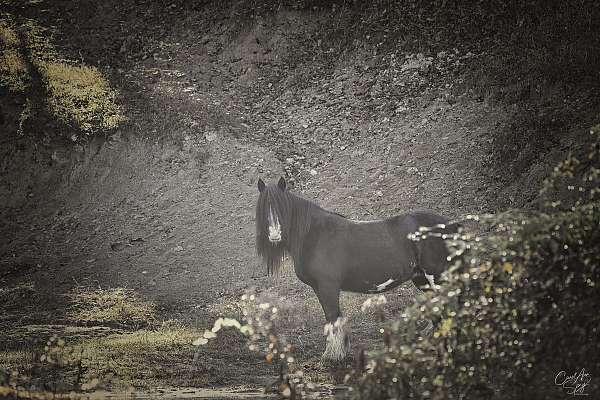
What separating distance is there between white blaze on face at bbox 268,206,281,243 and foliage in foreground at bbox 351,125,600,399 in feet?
13.1

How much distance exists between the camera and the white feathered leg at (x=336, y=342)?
10109 mm

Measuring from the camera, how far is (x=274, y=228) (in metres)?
9.78

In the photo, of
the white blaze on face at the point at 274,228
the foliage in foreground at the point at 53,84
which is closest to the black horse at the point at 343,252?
the white blaze on face at the point at 274,228

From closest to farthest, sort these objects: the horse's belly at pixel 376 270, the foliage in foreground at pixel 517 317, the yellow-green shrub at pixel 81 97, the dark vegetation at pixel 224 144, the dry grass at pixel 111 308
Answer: the foliage in foreground at pixel 517 317, the horse's belly at pixel 376 270, the dark vegetation at pixel 224 144, the dry grass at pixel 111 308, the yellow-green shrub at pixel 81 97

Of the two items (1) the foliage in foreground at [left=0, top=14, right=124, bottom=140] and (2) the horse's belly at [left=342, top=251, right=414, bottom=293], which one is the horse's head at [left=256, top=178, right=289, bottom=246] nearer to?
(2) the horse's belly at [left=342, top=251, right=414, bottom=293]

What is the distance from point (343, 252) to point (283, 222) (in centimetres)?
100

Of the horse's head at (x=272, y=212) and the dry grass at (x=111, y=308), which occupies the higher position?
the horse's head at (x=272, y=212)

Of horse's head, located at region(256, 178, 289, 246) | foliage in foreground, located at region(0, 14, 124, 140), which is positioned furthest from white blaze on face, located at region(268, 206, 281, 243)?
foliage in foreground, located at region(0, 14, 124, 140)

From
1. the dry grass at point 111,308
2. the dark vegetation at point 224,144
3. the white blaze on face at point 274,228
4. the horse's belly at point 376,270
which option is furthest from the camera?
the dry grass at point 111,308

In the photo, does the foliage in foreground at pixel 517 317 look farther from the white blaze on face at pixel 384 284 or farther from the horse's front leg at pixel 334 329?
the white blaze on face at pixel 384 284

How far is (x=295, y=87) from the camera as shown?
25.4 metres

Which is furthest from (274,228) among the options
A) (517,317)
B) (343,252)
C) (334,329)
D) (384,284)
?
(517,317)

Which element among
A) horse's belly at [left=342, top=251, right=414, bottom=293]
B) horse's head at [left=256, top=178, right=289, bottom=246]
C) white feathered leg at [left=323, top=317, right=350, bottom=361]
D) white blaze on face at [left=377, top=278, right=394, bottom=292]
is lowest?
white feathered leg at [left=323, top=317, right=350, bottom=361]

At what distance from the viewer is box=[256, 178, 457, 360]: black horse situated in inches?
402
